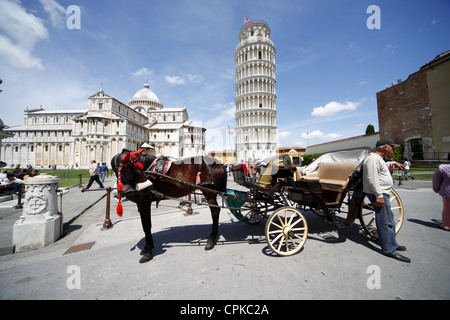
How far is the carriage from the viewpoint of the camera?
3.26 metres

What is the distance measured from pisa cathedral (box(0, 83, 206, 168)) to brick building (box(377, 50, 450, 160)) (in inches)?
1927

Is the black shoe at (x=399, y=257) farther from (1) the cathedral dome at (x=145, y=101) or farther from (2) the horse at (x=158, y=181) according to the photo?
(1) the cathedral dome at (x=145, y=101)

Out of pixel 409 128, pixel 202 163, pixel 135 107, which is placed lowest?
pixel 202 163

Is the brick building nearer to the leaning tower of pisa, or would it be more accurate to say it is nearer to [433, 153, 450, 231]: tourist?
[433, 153, 450, 231]: tourist

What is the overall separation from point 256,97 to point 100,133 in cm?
4444

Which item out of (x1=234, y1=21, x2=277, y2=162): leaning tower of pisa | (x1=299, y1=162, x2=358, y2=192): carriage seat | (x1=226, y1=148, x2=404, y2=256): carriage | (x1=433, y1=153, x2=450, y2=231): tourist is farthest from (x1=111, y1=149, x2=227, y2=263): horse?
(x1=234, y1=21, x2=277, y2=162): leaning tower of pisa

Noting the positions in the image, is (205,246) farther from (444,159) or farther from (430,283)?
(444,159)

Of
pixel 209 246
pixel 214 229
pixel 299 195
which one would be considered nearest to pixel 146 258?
pixel 209 246

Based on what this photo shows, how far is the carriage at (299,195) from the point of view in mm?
3258

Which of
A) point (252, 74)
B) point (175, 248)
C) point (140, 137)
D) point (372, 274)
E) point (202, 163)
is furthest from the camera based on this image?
point (140, 137)

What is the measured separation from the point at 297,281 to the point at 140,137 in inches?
2486

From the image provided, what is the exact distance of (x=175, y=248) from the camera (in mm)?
3508

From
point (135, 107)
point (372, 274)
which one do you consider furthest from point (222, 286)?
point (135, 107)

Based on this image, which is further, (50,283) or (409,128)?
(409,128)
